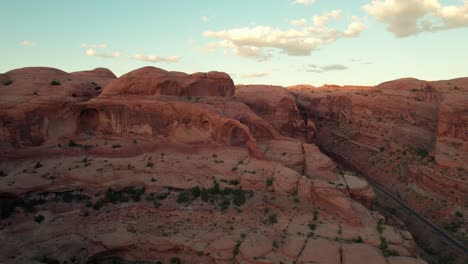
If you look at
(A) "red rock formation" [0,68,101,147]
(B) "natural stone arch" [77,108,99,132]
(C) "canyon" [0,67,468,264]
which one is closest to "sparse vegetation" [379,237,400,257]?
(C) "canyon" [0,67,468,264]

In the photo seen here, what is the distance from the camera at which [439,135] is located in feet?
90.9

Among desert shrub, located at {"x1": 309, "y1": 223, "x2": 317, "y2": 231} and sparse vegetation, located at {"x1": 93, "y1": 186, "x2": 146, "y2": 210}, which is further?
sparse vegetation, located at {"x1": 93, "y1": 186, "x2": 146, "y2": 210}

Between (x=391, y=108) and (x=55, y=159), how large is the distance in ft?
88.3

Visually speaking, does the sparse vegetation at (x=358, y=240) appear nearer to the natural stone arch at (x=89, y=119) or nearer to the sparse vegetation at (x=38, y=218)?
the sparse vegetation at (x=38, y=218)

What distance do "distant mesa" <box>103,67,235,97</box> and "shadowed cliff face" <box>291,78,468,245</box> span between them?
13.8m

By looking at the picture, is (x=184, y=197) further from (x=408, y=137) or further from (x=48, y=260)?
(x=408, y=137)

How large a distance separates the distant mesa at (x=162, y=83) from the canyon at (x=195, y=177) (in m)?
0.10

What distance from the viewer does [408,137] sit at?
31.4 m

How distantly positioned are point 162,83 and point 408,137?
20150mm

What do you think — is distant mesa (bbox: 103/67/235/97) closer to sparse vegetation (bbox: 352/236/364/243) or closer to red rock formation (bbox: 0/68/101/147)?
red rock formation (bbox: 0/68/101/147)

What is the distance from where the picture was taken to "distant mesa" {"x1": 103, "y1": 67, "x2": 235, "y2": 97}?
26281 mm

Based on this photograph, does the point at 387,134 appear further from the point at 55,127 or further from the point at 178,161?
the point at 55,127

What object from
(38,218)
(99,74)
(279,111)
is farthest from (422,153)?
(99,74)

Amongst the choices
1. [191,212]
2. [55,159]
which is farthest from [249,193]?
[55,159]
